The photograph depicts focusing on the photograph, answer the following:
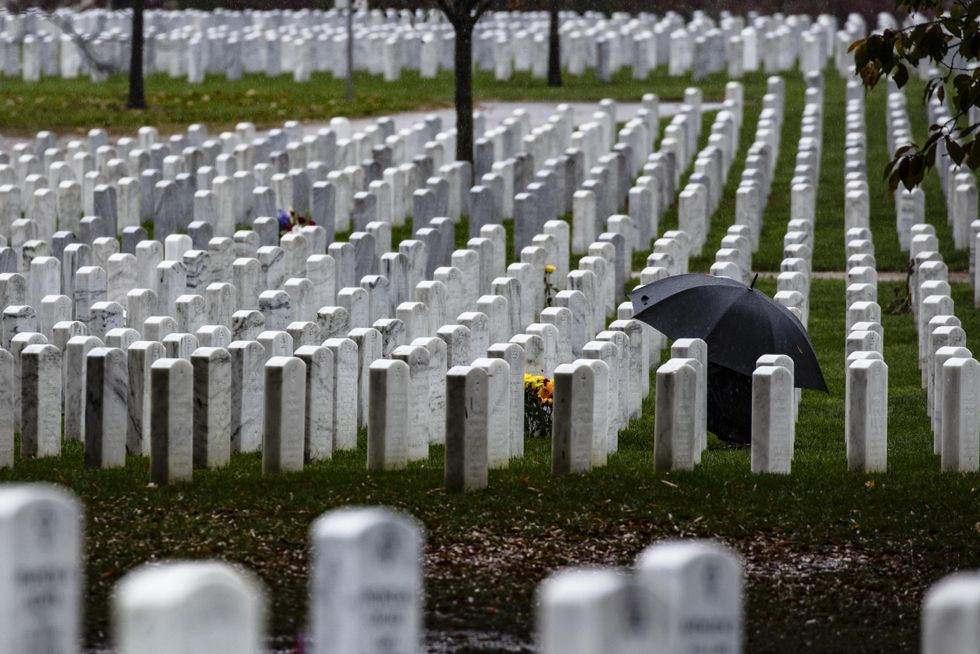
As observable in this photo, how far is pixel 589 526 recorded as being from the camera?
330 inches

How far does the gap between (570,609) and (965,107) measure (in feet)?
18.2

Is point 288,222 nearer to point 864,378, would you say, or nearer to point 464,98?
point 464,98

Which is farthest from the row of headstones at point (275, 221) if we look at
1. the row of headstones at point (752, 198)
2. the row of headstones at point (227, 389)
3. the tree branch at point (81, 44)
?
the row of headstones at point (227, 389)

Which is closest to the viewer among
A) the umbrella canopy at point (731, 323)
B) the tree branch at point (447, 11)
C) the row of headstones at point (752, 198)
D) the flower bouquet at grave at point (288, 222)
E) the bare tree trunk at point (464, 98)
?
the umbrella canopy at point (731, 323)

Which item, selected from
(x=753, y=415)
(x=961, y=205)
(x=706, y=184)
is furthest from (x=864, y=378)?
(x=706, y=184)

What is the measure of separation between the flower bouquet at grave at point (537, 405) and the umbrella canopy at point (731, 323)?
67cm

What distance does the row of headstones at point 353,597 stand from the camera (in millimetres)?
3717

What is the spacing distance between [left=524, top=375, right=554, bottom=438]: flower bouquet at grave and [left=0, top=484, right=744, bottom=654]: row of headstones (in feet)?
21.3

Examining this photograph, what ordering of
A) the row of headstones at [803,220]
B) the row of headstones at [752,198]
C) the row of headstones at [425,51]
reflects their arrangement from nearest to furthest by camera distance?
1. the row of headstones at [803,220]
2. the row of headstones at [752,198]
3. the row of headstones at [425,51]

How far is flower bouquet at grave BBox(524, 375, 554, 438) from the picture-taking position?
Answer: 35.3ft

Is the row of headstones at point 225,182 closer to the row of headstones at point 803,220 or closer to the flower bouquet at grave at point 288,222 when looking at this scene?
the flower bouquet at grave at point 288,222

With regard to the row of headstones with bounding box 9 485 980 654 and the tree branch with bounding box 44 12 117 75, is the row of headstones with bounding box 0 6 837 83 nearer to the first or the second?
the tree branch with bounding box 44 12 117 75

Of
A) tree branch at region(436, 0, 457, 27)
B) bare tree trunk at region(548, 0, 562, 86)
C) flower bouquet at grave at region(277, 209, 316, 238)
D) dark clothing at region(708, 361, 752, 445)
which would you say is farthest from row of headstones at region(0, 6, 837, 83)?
dark clothing at region(708, 361, 752, 445)

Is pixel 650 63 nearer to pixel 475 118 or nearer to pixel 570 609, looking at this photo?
pixel 475 118
